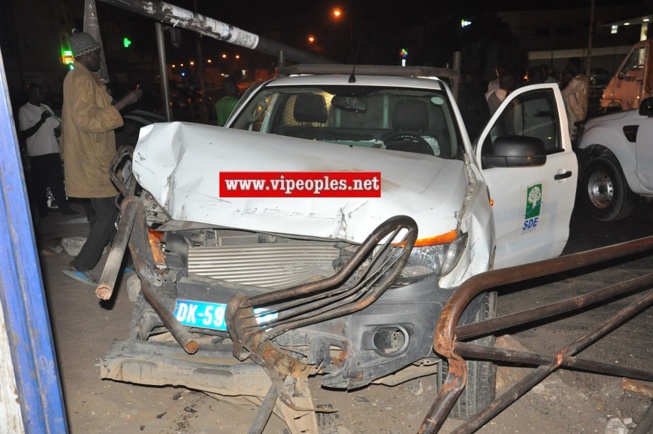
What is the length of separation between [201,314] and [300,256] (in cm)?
57

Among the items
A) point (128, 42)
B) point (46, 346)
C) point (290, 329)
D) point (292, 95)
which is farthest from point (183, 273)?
point (128, 42)

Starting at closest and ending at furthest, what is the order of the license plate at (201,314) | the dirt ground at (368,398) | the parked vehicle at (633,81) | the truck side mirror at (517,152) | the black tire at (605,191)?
the license plate at (201,314), the dirt ground at (368,398), the truck side mirror at (517,152), the black tire at (605,191), the parked vehicle at (633,81)

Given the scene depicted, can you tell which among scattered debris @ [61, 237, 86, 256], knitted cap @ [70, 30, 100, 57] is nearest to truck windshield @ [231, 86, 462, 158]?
knitted cap @ [70, 30, 100, 57]

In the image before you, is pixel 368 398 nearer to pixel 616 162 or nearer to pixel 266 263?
pixel 266 263

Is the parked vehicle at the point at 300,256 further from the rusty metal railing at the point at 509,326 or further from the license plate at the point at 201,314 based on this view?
the rusty metal railing at the point at 509,326

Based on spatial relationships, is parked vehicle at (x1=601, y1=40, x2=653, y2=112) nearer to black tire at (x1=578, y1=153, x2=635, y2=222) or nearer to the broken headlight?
black tire at (x1=578, y1=153, x2=635, y2=222)

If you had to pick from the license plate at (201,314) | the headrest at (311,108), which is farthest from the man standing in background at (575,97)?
the license plate at (201,314)

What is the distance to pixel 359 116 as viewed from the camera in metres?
4.52

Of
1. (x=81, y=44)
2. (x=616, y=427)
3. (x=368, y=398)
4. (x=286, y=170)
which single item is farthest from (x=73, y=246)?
(x=616, y=427)

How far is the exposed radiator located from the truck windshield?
Answer: 1.43 m

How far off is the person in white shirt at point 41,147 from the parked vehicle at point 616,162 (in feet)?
23.0

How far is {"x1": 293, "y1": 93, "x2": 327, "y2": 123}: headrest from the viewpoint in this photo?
14.8 feet

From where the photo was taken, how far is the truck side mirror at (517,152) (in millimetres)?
3787

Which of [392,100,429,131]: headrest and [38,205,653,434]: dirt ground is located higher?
[392,100,429,131]: headrest
